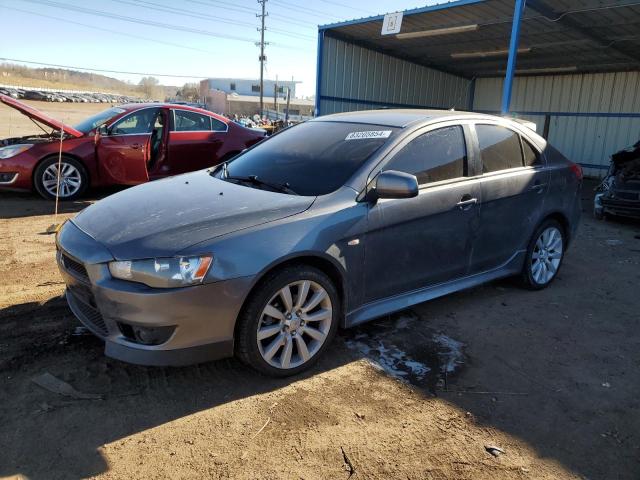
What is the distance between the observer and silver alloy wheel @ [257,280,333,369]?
2.94m

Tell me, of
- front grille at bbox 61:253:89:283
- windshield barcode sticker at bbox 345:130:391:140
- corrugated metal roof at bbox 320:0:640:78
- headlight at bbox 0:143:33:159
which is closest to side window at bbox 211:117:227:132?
headlight at bbox 0:143:33:159

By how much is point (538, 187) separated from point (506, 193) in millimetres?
535

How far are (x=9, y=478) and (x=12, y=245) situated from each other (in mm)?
3925

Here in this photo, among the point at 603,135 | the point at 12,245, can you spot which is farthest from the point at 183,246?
the point at 603,135

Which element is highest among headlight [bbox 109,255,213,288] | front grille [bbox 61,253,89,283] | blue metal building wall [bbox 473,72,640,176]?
blue metal building wall [bbox 473,72,640,176]

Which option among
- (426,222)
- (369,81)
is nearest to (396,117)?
(426,222)

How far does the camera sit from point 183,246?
2.68m

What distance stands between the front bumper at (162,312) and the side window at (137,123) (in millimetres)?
5503

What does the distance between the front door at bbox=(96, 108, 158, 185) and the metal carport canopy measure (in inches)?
261

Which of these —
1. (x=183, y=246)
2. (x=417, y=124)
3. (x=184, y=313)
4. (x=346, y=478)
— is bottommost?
(x=346, y=478)

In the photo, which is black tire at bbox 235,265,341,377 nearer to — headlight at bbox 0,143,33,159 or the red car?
the red car

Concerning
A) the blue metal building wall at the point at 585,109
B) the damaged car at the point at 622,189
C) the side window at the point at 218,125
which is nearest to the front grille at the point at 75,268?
the side window at the point at 218,125

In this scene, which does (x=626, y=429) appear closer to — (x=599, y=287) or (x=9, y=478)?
(x=599, y=287)

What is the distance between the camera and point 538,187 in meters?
4.56
